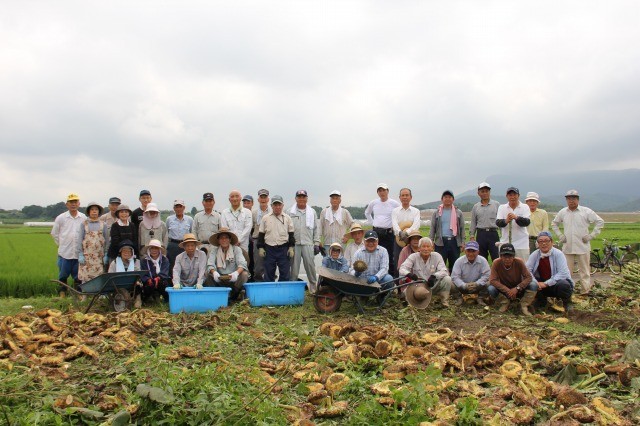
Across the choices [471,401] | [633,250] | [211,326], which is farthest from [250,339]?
[633,250]

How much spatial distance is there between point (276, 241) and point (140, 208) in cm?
270

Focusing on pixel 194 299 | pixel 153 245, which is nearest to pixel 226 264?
pixel 194 299

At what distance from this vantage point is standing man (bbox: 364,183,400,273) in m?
9.27

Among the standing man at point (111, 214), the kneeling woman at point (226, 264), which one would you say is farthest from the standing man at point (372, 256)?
the standing man at point (111, 214)

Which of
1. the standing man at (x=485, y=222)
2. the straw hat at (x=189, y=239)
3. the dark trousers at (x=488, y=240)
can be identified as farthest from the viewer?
the dark trousers at (x=488, y=240)

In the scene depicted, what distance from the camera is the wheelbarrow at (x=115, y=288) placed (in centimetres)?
735

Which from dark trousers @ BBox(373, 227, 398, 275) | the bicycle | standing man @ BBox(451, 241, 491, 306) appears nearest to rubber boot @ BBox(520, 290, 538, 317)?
standing man @ BBox(451, 241, 491, 306)

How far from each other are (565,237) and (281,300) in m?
5.61

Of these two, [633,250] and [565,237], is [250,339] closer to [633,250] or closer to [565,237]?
[565,237]

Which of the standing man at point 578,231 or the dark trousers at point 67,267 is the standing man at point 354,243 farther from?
the dark trousers at point 67,267

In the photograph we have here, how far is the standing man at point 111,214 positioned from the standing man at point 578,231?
822cm

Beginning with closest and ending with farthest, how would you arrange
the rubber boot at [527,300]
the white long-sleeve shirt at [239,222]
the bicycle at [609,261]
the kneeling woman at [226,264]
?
the rubber boot at [527,300], the kneeling woman at [226,264], the white long-sleeve shirt at [239,222], the bicycle at [609,261]

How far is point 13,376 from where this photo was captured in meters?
4.11

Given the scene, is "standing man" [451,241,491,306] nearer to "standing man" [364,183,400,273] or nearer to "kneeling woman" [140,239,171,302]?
"standing man" [364,183,400,273]
